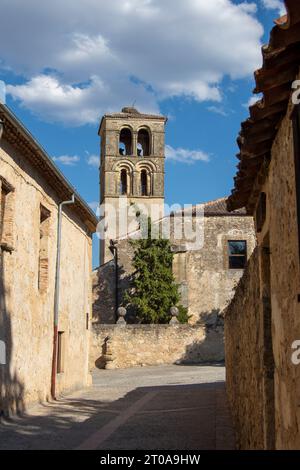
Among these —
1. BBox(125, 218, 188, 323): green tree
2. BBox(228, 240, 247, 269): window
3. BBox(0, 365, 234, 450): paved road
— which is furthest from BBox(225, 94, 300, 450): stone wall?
BBox(228, 240, 247, 269): window

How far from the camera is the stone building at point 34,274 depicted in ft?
38.3

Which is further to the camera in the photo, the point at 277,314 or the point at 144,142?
the point at 144,142

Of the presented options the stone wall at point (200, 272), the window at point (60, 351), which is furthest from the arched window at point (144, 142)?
the window at point (60, 351)

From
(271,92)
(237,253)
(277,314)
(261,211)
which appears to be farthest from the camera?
(237,253)

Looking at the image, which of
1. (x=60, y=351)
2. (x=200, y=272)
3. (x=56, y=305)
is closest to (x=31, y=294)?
(x=56, y=305)

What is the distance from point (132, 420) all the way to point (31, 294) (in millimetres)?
3562

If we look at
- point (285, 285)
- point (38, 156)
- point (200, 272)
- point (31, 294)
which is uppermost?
point (38, 156)

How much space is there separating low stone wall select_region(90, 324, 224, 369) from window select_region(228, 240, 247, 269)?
5.61 m

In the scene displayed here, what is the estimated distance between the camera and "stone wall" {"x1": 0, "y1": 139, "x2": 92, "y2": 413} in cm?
1175

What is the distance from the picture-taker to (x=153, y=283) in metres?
30.8

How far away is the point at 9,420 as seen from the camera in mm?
11328

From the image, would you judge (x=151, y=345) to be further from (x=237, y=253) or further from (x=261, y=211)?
(x=261, y=211)

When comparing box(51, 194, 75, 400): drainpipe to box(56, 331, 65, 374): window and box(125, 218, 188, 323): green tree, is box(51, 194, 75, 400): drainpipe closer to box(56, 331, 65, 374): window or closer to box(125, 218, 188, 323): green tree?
box(56, 331, 65, 374): window

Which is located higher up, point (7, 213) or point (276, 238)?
point (7, 213)
